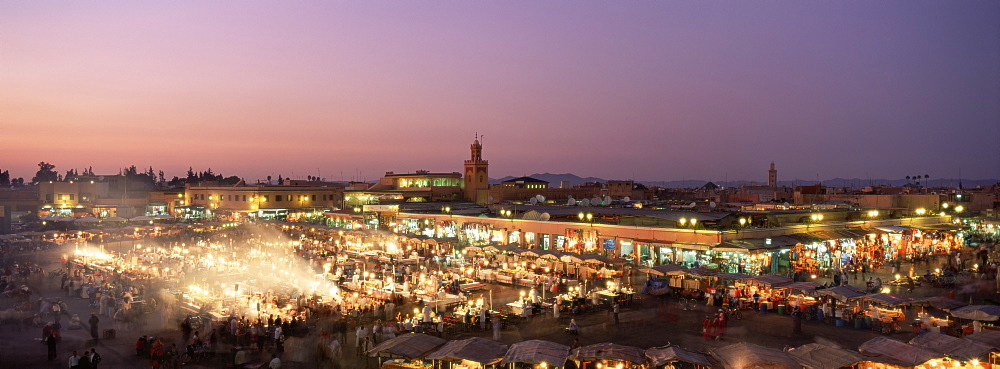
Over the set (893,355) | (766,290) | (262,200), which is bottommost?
(766,290)

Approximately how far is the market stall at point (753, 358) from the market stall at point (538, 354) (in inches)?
122

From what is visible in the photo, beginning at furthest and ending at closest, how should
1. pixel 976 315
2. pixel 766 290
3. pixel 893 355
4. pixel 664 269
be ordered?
pixel 664 269
pixel 766 290
pixel 976 315
pixel 893 355

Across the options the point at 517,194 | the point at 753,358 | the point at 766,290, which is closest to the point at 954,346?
the point at 753,358

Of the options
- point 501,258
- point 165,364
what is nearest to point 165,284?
point 165,364

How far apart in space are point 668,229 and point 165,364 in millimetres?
20568

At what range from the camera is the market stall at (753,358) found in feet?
37.4

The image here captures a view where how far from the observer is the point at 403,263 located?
31.2 meters

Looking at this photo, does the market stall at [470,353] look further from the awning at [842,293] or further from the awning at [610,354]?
the awning at [842,293]

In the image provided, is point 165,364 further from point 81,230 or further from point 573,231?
point 81,230

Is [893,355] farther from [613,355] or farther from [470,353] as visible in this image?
[470,353]

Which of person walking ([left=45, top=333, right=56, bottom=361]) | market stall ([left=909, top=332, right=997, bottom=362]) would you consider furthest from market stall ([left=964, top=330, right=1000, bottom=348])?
person walking ([left=45, top=333, right=56, bottom=361])

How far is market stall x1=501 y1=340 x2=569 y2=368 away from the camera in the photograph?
11.9 metres

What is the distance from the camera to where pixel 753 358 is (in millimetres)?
11492

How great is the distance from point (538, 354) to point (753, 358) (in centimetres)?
401
